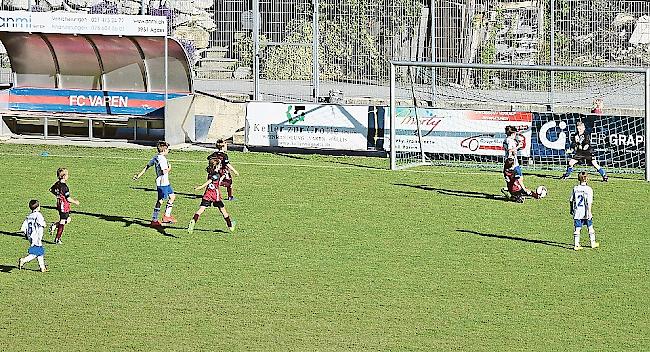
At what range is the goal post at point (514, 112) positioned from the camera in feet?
101

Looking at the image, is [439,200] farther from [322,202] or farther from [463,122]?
[463,122]

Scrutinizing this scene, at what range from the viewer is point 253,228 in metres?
23.7

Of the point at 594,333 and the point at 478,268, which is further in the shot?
the point at 478,268

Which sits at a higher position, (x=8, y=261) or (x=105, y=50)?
(x=105, y=50)

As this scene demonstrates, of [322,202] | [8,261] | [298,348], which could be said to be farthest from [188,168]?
[298,348]

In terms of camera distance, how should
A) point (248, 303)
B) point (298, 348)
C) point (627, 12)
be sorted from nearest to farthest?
A: point (298, 348)
point (248, 303)
point (627, 12)

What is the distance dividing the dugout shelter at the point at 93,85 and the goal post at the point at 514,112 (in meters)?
6.29

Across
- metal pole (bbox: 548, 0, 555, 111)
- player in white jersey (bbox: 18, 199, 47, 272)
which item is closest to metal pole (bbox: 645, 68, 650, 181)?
metal pole (bbox: 548, 0, 555, 111)

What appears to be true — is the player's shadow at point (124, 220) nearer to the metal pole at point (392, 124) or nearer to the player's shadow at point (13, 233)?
the player's shadow at point (13, 233)

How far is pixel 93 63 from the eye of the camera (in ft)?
121

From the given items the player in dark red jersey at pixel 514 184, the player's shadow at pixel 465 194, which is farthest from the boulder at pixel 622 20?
the player in dark red jersey at pixel 514 184

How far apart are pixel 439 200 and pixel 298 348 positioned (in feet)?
36.7

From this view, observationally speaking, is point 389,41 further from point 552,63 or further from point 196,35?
point 196,35

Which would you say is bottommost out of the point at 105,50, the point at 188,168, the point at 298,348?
the point at 298,348
